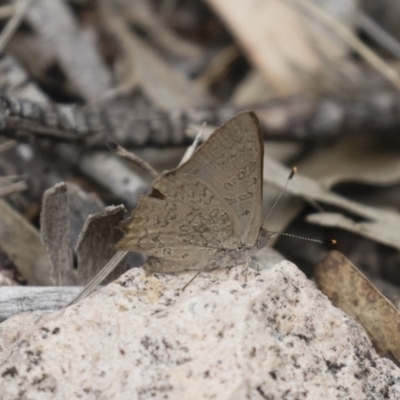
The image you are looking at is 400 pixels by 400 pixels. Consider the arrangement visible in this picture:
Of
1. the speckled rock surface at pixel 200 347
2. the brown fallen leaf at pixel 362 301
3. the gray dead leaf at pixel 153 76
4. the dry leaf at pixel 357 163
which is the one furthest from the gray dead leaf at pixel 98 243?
the gray dead leaf at pixel 153 76

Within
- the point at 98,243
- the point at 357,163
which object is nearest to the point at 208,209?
the point at 98,243

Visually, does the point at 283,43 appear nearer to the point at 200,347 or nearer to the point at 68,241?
the point at 68,241

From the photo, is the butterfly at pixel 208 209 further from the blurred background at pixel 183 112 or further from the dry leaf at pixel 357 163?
the dry leaf at pixel 357 163

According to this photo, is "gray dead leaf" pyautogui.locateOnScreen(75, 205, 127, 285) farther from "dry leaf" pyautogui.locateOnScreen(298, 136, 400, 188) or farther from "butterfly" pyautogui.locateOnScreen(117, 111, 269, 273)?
"dry leaf" pyautogui.locateOnScreen(298, 136, 400, 188)

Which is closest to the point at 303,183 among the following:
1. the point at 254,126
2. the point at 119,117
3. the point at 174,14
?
the point at 119,117

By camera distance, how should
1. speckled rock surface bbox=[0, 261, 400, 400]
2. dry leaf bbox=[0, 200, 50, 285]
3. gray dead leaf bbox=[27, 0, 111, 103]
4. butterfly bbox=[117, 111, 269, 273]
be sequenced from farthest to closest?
gray dead leaf bbox=[27, 0, 111, 103] < dry leaf bbox=[0, 200, 50, 285] < butterfly bbox=[117, 111, 269, 273] < speckled rock surface bbox=[0, 261, 400, 400]

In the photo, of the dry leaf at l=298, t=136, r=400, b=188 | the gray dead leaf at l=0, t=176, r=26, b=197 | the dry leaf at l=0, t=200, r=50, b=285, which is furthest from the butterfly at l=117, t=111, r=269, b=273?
the dry leaf at l=298, t=136, r=400, b=188
